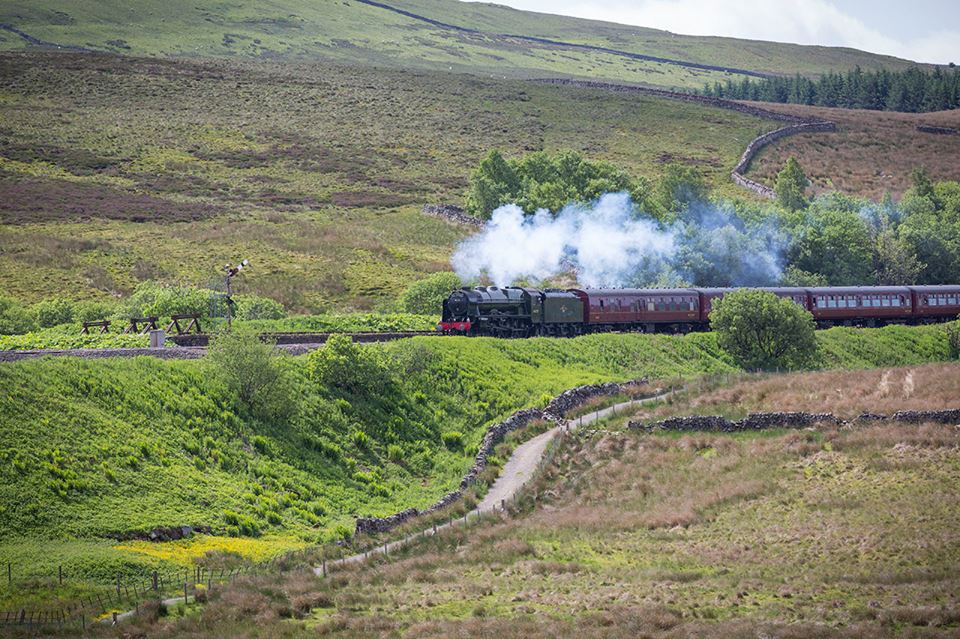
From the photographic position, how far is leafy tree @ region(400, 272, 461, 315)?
78.9m

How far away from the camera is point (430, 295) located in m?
79.0

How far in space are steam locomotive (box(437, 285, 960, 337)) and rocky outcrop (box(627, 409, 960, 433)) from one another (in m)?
18.0

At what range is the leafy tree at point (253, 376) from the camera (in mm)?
48469

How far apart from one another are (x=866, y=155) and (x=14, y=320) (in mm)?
116494

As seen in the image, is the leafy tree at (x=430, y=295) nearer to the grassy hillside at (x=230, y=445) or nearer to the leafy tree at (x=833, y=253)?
the grassy hillside at (x=230, y=445)

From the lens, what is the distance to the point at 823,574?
33.8 meters

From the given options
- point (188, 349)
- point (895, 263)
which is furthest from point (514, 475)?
point (895, 263)

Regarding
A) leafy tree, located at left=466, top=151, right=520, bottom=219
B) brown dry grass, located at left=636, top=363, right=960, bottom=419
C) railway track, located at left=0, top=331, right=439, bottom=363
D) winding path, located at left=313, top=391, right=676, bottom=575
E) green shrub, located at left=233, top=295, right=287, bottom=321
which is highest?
leafy tree, located at left=466, top=151, right=520, bottom=219

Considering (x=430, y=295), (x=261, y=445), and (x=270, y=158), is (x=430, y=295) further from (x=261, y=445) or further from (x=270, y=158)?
(x=270, y=158)

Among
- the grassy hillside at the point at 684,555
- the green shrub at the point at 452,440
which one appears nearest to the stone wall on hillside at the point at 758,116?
the green shrub at the point at 452,440

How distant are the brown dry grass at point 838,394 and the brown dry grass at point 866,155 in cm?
8557

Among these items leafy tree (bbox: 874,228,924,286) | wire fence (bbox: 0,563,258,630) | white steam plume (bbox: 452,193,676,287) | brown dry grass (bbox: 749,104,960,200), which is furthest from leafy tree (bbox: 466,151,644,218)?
wire fence (bbox: 0,563,258,630)

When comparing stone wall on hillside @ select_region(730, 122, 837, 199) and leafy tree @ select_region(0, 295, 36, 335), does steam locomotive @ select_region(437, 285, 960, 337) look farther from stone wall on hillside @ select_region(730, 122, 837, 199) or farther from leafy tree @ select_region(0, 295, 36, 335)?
stone wall on hillside @ select_region(730, 122, 837, 199)

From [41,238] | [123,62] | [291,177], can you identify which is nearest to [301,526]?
[41,238]
